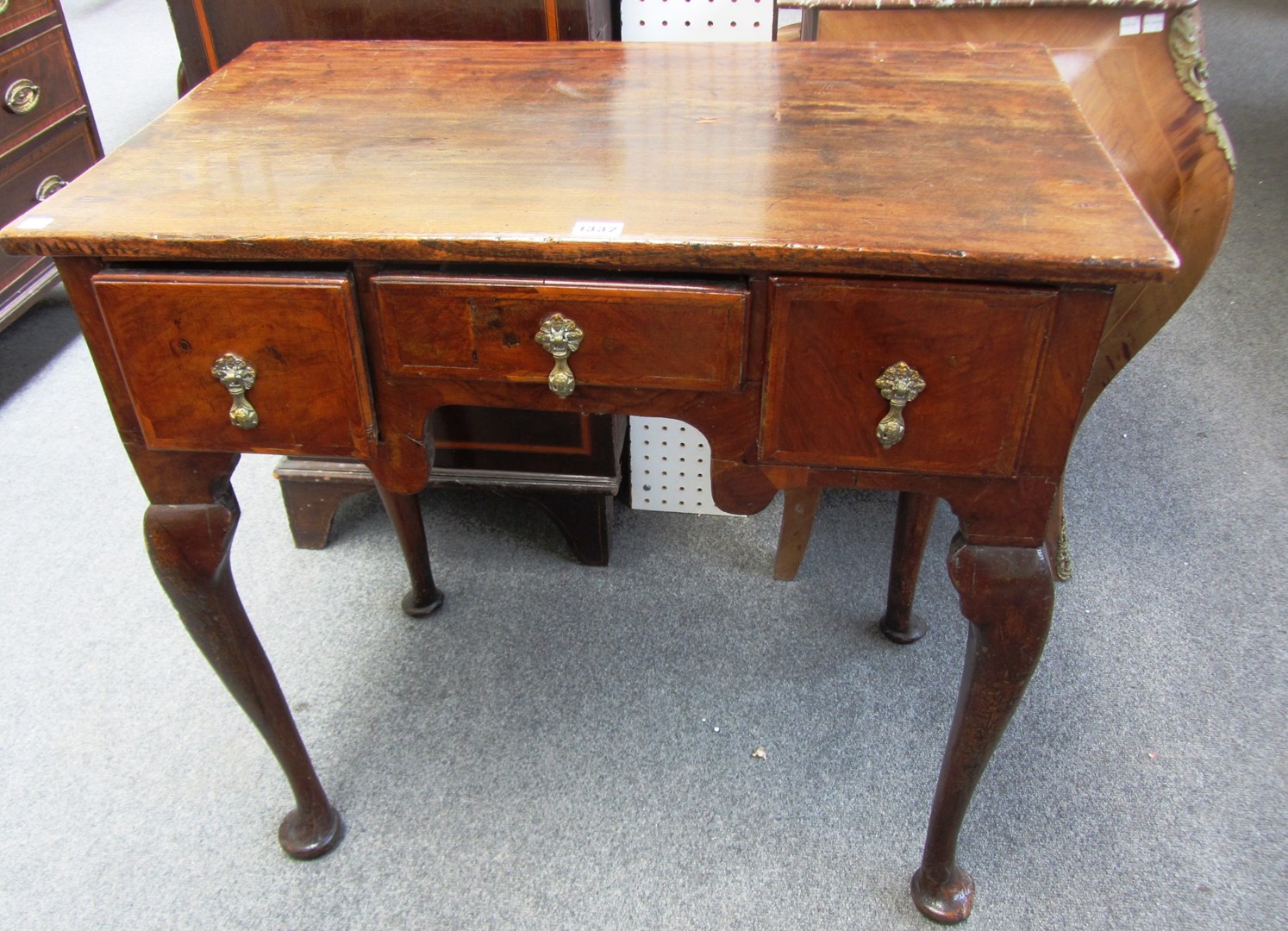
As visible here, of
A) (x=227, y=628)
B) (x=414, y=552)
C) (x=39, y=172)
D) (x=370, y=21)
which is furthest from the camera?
(x=39, y=172)

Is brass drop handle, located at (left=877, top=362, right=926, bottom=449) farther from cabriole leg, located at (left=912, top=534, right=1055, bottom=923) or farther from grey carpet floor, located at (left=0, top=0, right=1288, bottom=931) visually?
grey carpet floor, located at (left=0, top=0, right=1288, bottom=931)

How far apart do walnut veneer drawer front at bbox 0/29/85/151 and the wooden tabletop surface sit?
1.24m

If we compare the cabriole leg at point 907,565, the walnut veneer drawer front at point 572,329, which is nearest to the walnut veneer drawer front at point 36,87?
the walnut veneer drawer front at point 572,329

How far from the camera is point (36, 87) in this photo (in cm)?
220

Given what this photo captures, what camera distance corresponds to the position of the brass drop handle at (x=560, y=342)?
85 cm

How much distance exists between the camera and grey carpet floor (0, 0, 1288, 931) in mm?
1223

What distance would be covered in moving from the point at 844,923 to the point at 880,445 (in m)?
0.63

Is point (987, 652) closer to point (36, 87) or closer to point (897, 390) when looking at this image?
point (897, 390)

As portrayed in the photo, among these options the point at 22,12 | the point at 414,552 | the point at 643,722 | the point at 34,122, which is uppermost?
the point at 22,12

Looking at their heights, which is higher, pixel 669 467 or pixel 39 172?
pixel 39 172

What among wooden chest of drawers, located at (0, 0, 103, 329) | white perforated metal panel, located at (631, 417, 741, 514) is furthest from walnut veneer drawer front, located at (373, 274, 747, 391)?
wooden chest of drawers, located at (0, 0, 103, 329)

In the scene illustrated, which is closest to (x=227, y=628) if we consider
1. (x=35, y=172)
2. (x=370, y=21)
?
(x=370, y=21)

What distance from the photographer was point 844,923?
3.88 feet

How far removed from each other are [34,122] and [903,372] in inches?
85.8
